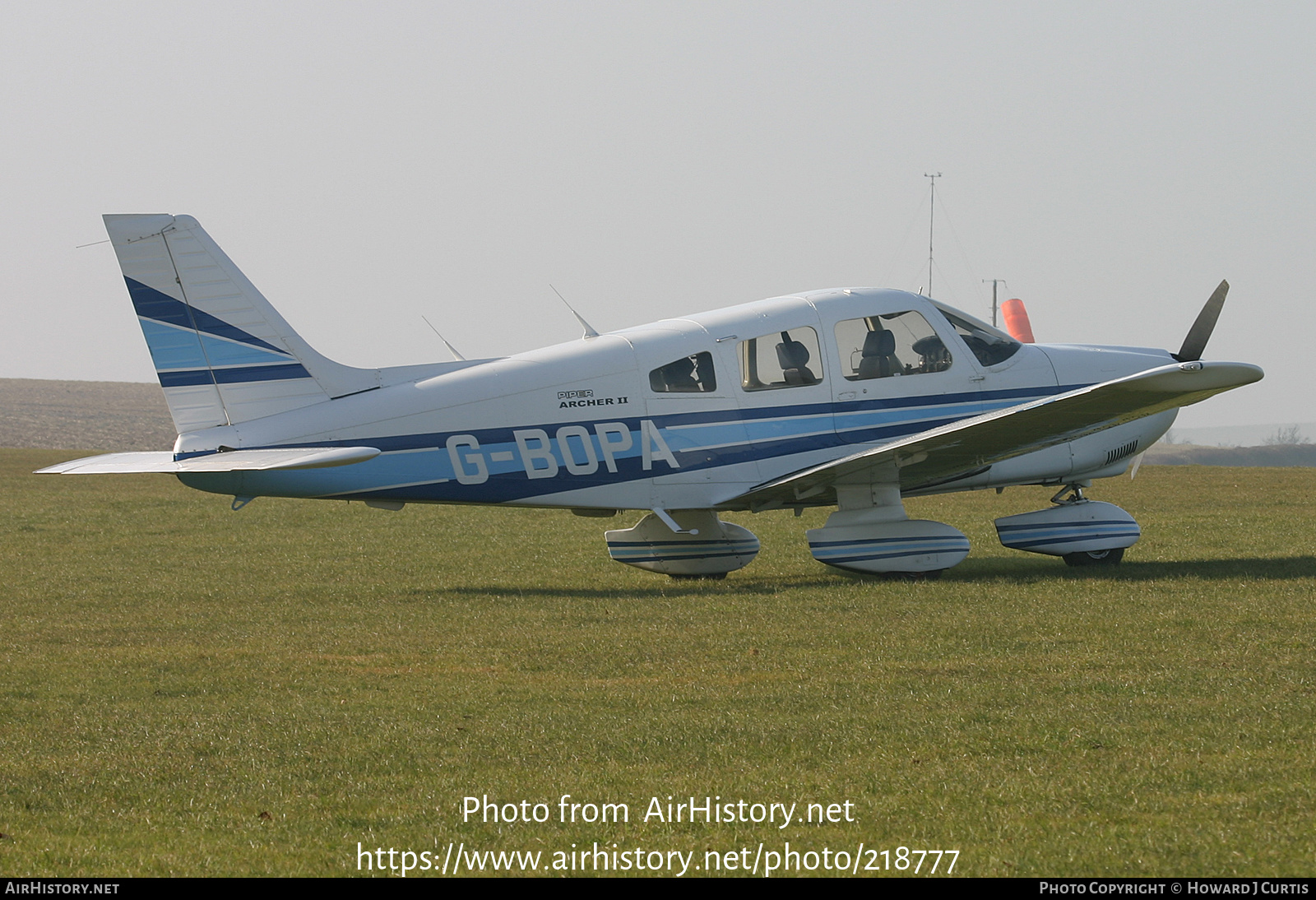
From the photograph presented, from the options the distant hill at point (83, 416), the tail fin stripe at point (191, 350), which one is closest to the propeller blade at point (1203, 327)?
the tail fin stripe at point (191, 350)

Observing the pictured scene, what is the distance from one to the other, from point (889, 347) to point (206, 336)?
666 cm

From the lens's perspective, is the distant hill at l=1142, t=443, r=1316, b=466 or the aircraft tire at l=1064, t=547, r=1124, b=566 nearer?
the aircraft tire at l=1064, t=547, r=1124, b=566

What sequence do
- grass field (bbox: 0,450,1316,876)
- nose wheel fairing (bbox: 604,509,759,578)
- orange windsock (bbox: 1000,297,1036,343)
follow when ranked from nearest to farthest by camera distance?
grass field (bbox: 0,450,1316,876) → nose wheel fairing (bbox: 604,509,759,578) → orange windsock (bbox: 1000,297,1036,343)

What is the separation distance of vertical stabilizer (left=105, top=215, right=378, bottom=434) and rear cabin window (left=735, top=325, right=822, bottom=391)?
3848mm

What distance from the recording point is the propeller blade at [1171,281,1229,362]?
13031 mm

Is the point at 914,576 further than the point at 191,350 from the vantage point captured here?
Yes

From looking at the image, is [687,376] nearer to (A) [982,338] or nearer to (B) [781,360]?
(B) [781,360]

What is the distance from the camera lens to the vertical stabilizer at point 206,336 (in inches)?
471

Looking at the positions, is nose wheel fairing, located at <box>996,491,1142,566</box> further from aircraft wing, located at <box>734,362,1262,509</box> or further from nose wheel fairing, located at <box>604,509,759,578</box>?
nose wheel fairing, located at <box>604,509,759,578</box>

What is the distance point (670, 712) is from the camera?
723 centimetres

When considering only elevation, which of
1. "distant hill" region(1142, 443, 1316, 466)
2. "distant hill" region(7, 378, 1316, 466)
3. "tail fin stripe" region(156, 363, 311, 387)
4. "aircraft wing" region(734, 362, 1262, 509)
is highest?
"tail fin stripe" region(156, 363, 311, 387)

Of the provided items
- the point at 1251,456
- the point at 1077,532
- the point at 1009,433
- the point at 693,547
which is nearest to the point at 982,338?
the point at 1009,433

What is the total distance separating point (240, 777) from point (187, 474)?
20.6 ft

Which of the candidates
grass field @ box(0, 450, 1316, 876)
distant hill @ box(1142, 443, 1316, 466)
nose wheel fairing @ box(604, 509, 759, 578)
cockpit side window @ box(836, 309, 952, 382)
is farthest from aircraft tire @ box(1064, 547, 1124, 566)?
distant hill @ box(1142, 443, 1316, 466)
